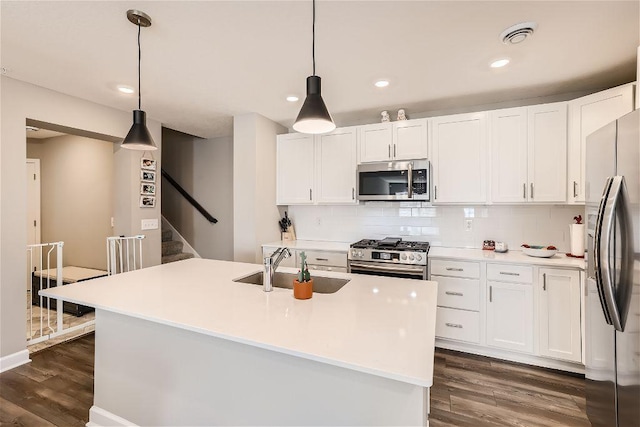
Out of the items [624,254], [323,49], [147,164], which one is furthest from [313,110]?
[147,164]

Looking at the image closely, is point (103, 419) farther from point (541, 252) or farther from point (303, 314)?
point (541, 252)

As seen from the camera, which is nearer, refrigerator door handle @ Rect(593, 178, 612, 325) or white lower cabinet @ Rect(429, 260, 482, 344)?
refrigerator door handle @ Rect(593, 178, 612, 325)

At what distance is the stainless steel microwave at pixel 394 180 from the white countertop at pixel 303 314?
1421 mm

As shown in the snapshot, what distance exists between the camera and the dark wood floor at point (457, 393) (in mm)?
1944

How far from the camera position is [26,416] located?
1971 mm

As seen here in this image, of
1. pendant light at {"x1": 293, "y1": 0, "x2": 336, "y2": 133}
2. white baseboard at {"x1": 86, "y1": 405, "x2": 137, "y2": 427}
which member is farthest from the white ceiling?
white baseboard at {"x1": 86, "y1": 405, "x2": 137, "y2": 427}

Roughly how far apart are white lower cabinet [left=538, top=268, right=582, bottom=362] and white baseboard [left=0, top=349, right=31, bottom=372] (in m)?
4.52

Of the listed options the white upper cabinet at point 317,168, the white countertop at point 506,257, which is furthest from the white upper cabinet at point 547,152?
the white upper cabinet at point 317,168

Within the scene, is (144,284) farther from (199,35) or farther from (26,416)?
(199,35)

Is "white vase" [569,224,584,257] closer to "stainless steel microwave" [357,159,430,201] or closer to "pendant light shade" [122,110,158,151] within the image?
"stainless steel microwave" [357,159,430,201]

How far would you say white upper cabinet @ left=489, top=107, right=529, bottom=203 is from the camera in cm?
281

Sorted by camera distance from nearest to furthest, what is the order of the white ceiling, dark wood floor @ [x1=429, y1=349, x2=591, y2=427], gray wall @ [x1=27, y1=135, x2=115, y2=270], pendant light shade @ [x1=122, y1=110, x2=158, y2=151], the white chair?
the white ceiling
dark wood floor @ [x1=429, y1=349, x2=591, y2=427]
pendant light shade @ [x1=122, y1=110, x2=158, y2=151]
the white chair
gray wall @ [x1=27, y1=135, x2=115, y2=270]

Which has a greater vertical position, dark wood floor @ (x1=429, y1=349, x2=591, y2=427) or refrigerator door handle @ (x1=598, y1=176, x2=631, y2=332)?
refrigerator door handle @ (x1=598, y1=176, x2=631, y2=332)

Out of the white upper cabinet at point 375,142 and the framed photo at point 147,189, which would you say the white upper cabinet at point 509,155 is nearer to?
the white upper cabinet at point 375,142
